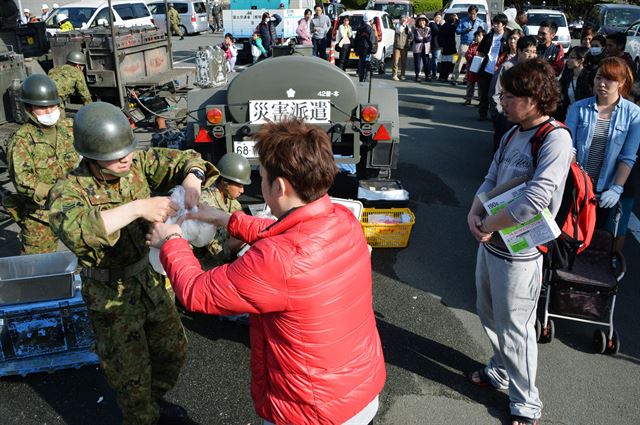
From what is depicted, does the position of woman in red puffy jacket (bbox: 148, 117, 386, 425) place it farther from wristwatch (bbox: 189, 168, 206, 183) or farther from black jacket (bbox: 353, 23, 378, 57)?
black jacket (bbox: 353, 23, 378, 57)

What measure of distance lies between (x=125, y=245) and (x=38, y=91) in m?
2.27

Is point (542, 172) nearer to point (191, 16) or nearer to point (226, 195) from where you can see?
point (226, 195)

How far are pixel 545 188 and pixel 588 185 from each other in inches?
28.4

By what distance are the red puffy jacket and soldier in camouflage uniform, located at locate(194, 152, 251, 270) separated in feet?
5.73

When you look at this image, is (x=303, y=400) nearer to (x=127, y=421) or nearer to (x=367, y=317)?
(x=367, y=317)

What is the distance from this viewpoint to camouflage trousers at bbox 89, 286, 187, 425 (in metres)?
2.85

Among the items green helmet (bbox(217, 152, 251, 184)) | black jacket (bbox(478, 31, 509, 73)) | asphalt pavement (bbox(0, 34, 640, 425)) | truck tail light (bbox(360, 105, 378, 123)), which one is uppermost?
black jacket (bbox(478, 31, 509, 73))

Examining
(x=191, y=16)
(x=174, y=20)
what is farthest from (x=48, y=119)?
(x=191, y=16)

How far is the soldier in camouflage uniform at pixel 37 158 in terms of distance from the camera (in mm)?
4309

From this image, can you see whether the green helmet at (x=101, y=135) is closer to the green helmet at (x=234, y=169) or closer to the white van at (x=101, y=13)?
the green helmet at (x=234, y=169)

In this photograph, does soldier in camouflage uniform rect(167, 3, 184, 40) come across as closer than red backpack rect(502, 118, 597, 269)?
No

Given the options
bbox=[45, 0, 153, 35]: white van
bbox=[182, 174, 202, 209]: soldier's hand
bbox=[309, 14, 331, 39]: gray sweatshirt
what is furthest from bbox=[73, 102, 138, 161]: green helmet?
bbox=[45, 0, 153, 35]: white van

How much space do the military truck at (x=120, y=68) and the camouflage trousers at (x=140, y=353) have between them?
7.82m

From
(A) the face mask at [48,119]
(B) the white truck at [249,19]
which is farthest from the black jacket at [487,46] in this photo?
(B) the white truck at [249,19]
